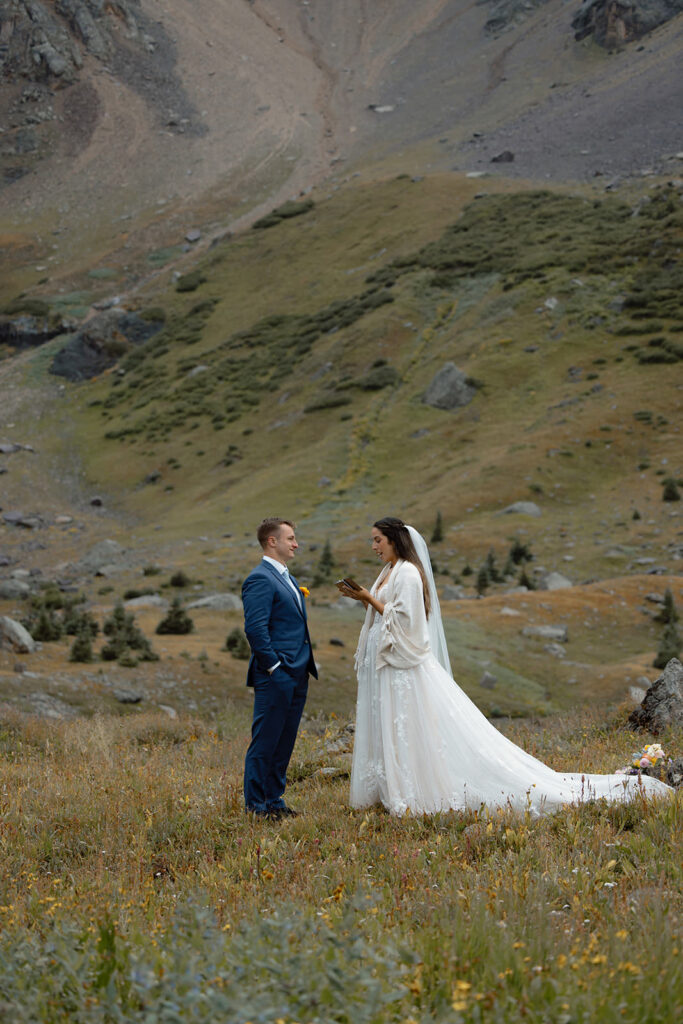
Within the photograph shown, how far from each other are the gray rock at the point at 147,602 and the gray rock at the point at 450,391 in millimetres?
21424

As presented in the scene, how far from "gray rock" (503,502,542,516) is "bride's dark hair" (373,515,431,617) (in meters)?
25.0

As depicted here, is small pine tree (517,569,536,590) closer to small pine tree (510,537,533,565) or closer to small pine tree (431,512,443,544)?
small pine tree (510,537,533,565)

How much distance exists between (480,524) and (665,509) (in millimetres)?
6410

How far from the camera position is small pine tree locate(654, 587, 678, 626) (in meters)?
21.0

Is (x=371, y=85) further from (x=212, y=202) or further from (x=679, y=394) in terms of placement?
(x=679, y=394)

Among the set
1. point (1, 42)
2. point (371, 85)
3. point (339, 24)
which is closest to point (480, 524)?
point (371, 85)

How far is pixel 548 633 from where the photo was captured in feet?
68.7

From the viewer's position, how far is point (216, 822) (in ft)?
21.2

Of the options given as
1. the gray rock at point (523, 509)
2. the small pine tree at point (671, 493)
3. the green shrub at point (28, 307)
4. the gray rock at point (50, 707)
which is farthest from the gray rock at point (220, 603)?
the green shrub at point (28, 307)

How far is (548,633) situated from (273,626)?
15.2 metres

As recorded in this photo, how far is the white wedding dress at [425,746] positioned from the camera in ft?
21.7

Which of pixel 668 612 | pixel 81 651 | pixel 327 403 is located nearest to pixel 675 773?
pixel 81 651

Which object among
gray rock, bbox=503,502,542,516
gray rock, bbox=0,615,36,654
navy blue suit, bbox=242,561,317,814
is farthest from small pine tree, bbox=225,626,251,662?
gray rock, bbox=503,502,542,516

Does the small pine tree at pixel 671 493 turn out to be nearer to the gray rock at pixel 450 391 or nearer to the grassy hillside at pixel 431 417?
the grassy hillside at pixel 431 417
